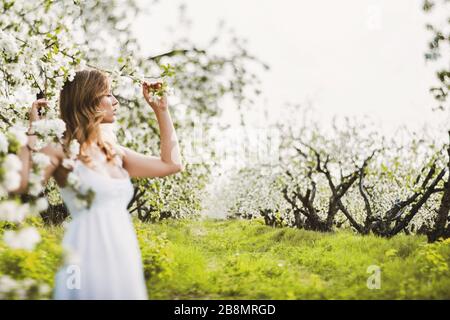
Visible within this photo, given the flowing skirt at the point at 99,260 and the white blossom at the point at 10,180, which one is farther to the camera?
the flowing skirt at the point at 99,260

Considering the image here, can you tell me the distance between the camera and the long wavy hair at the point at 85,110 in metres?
3.02

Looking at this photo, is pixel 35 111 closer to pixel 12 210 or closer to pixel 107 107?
pixel 107 107

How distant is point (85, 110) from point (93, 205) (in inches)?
24.5

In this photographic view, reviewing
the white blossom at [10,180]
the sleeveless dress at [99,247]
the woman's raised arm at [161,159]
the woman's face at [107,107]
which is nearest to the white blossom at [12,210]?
the white blossom at [10,180]

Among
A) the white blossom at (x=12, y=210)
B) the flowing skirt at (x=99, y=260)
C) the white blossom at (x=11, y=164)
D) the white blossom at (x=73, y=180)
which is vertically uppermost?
the white blossom at (x=11, y=164)

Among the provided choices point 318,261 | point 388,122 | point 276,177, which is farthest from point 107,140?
point 276,177

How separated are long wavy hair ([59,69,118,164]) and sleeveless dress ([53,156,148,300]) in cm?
24

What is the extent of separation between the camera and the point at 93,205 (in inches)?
110

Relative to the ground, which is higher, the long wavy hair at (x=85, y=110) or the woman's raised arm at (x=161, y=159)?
the long wavy hair at (x=85, y=110)

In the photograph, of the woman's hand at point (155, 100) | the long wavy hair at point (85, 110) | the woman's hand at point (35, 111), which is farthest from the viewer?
the woman's hand at point (155, 100)

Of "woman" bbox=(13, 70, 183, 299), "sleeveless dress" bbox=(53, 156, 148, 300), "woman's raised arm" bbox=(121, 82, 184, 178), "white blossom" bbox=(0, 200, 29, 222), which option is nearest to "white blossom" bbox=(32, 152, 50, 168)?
"woman" bbox=(13, 70, 183, 299)

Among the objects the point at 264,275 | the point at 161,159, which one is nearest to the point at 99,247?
the point at 161,159

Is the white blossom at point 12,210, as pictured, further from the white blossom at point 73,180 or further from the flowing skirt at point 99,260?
the flowing skirt at point 99,260
